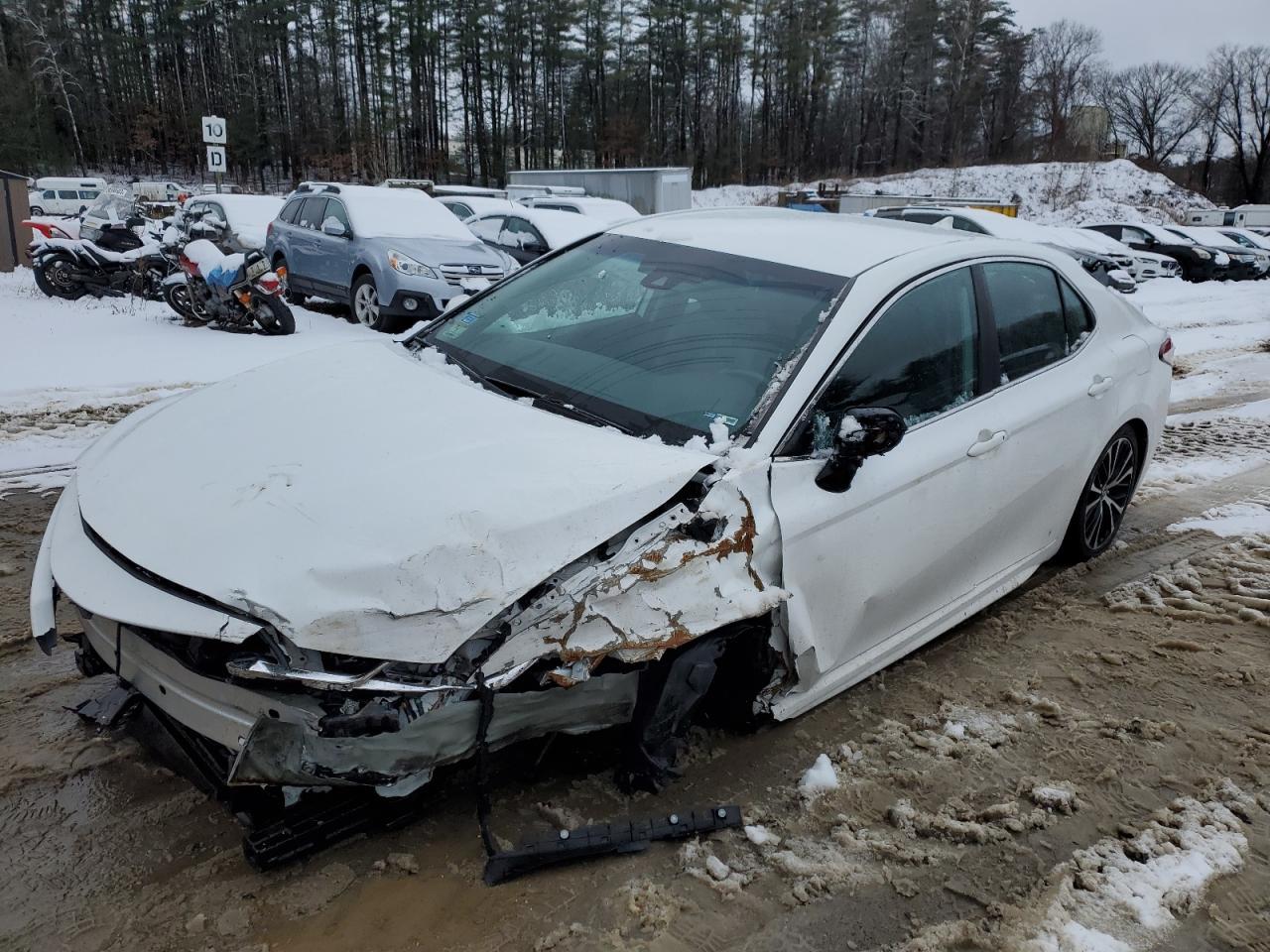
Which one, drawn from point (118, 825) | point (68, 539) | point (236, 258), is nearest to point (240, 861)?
point (118, 825)

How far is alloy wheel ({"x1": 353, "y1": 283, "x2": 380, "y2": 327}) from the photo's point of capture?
10.8 meters

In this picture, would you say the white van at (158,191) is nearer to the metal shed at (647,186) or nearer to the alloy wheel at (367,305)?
the metal shed at (647,186)

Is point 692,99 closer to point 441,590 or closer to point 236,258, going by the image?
point 236,258

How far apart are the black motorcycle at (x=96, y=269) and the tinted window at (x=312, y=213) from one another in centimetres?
178

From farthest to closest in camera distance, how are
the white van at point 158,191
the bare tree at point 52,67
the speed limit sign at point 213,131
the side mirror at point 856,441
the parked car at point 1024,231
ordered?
the bare tree at point 52,67 → the white van at point 158,191 → the speed limit sign at point 213,131 → the parked car at point 1024,231 → the side mirror at point 856,441

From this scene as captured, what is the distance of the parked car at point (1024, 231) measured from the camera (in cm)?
1548

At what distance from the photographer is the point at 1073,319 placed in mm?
4160

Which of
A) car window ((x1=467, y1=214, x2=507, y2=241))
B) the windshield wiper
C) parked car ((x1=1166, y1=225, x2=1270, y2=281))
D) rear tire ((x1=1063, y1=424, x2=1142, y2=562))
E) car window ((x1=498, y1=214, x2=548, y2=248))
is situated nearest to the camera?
the windshield wiper

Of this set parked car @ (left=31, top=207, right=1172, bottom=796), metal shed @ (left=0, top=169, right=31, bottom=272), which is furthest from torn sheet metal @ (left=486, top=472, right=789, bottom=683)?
metal shed @ (left=0, top=169, right=31, bottom=272)

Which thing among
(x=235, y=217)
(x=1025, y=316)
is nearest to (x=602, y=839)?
(x=1025, y=316)

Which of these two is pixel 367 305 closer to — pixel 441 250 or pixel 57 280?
pixel 441 250

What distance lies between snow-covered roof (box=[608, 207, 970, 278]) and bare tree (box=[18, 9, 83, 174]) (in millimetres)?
55735

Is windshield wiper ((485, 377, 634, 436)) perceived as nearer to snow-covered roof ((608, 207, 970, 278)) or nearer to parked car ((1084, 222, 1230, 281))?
snow-covered roof ((608, 207, 970, 278))

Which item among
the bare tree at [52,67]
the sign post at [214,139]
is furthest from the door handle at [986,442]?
the bare tree at [52,67]
